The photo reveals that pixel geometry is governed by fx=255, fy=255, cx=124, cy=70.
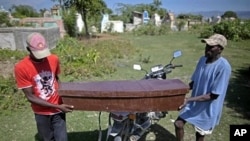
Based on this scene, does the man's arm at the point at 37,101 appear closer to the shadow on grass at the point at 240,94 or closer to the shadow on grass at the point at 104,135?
the shadow on grass at the point at 104,135

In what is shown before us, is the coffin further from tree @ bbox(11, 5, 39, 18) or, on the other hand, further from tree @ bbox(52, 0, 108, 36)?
tree @ bbox(11, 5, 39, 18)

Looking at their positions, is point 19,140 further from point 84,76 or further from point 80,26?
point 80,26

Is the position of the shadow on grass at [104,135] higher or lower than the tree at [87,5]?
lower

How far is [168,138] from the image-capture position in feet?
14.8

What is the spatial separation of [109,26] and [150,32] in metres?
5.08

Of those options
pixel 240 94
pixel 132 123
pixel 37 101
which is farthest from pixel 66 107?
pixel 240 94

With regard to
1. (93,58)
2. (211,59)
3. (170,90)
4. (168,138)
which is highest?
(211,59)

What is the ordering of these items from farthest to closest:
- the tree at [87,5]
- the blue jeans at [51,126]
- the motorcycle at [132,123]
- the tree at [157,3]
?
the tree at [157,3], the tree at [87,5], the motorcycle at [132,123], the blue jeans at [51,126]

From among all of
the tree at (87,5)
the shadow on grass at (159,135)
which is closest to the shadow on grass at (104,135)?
the shadow on grass at (159,135)

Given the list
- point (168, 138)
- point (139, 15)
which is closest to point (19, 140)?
point (168, 138)

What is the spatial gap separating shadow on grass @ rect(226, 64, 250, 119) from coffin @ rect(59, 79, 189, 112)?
3.40 m

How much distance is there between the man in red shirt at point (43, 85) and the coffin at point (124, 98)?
157mm

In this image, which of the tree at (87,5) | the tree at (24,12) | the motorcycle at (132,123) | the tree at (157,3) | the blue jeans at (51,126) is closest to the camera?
the blue jeans at (51,126)

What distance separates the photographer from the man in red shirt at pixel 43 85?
2.70 metres
